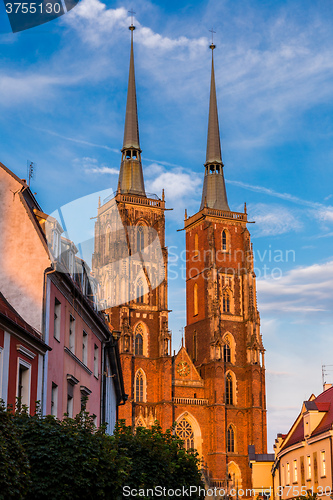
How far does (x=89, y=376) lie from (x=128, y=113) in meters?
66.3

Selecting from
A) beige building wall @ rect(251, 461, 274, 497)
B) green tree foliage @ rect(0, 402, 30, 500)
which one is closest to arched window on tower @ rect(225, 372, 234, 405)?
beige building wall @ rect(251, 461, 274, 497)

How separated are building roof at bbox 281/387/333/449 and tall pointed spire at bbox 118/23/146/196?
45639 millimetres

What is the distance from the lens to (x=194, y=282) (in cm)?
8812

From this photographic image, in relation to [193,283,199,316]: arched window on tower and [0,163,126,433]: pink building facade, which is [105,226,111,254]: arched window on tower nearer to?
[193,283,199,316]: arched window on tower

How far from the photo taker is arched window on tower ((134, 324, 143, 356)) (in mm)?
79000

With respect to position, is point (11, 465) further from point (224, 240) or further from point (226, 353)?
point (224, 240)

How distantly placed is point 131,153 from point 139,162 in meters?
1.45

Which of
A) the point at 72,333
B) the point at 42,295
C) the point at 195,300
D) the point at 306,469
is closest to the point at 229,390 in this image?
the point at 195,300

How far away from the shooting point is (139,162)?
296 feet

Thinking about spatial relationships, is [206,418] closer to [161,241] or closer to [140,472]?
[161,241]

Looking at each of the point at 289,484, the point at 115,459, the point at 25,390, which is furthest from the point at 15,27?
the point at 289,484

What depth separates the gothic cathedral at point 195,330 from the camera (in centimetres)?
7744

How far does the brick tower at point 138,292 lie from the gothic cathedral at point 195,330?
106 millimetres

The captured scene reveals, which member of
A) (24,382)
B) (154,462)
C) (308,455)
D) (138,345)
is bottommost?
(154,462)
